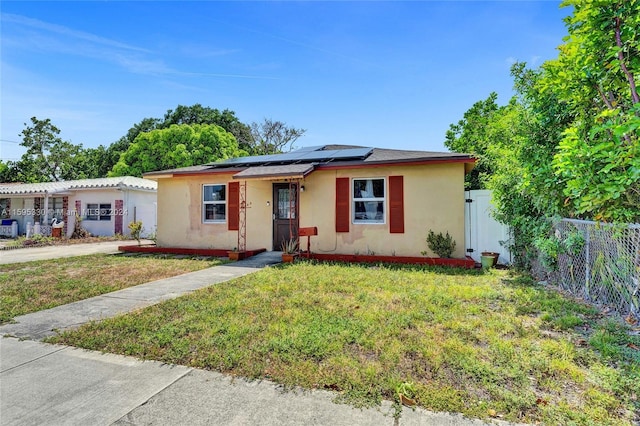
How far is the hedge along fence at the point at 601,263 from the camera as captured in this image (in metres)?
3.93

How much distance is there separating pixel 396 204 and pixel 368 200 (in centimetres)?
82

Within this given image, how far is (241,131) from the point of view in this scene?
118 feet

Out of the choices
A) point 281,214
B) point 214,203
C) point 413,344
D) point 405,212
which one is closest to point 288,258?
point 281,214

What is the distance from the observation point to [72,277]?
712 cm

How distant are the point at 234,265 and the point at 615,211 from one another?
761cm

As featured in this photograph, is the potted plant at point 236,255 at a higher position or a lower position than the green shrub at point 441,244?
lower

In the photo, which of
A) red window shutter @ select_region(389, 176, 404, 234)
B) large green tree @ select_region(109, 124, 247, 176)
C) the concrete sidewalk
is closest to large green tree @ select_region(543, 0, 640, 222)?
the concrete sidewalk

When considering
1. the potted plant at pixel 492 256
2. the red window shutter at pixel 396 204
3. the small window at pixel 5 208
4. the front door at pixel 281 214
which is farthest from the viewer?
the small window at pixel 5 208

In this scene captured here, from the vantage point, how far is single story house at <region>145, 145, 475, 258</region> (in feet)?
28.0

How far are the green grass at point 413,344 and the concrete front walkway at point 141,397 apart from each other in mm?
146

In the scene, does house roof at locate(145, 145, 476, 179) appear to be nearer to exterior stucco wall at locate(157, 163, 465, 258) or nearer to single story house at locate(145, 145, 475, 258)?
single story house at locate(145, 145, 475, 258)

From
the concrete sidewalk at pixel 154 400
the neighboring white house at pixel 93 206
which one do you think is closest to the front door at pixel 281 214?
the concrete sidewalk at pixel 154 400

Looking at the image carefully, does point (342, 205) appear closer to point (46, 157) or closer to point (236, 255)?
point (236, 255)

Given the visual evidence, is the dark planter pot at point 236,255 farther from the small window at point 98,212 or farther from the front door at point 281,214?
the small window at point 98,212
